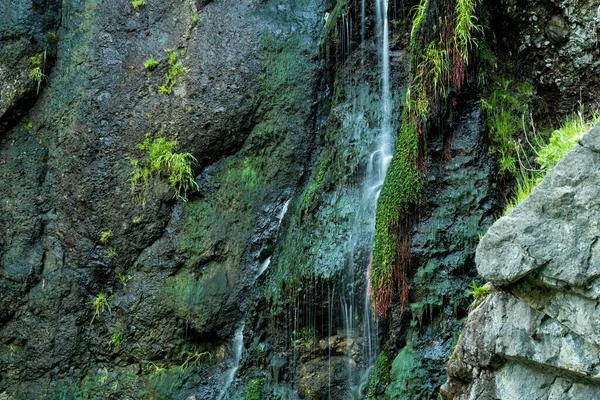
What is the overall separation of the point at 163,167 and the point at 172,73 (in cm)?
150

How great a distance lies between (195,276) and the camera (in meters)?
8.84

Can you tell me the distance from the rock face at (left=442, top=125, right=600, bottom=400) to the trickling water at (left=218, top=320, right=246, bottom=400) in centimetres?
416

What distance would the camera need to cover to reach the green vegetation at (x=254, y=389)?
25.1 ft

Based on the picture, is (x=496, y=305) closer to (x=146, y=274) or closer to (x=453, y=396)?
(x=453, y=396)

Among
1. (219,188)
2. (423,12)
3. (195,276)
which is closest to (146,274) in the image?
(195,276)

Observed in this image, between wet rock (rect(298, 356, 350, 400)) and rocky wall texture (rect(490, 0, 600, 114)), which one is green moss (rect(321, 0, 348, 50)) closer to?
rocky wall texture (rect(490, 0, 600, 114))

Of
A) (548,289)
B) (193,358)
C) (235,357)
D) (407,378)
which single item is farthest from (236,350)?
(548,289)

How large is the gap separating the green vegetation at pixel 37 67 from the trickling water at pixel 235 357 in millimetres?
4660

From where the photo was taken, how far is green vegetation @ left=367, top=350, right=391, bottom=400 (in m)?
6.39

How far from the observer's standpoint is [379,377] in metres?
6.46

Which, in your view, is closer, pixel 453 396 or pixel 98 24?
pixel 453 396

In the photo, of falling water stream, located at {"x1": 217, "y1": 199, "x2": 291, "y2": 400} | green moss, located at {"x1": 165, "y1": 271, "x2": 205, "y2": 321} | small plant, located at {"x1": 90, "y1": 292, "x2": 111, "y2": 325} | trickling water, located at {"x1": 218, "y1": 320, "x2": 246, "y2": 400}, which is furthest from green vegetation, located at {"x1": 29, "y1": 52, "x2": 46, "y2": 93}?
trickling water, located at {"x1": 218, "y1": 320, "x2": 246, "y2": 400}

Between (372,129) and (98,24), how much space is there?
4.80m

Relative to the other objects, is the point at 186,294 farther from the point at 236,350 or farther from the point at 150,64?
the point at 150,64
